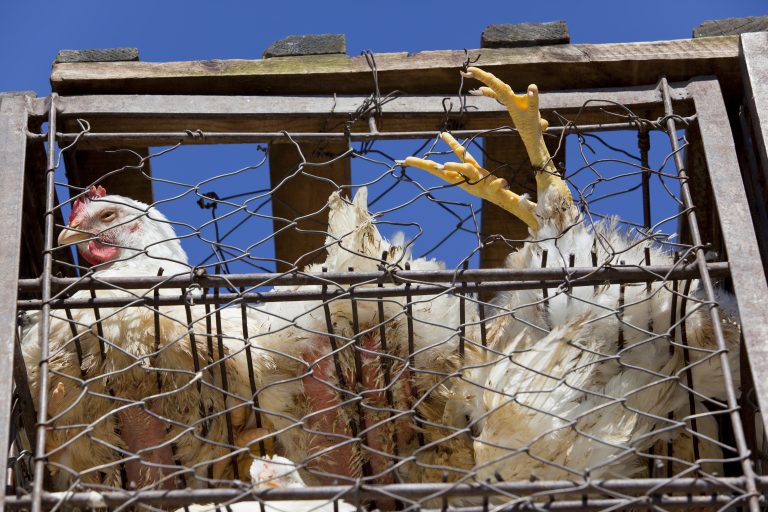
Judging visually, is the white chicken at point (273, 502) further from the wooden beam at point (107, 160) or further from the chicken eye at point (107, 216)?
the chicken eye at point (107, 216)

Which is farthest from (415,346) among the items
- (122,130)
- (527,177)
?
(122,130)

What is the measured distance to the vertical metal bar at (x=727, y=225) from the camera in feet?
6.50

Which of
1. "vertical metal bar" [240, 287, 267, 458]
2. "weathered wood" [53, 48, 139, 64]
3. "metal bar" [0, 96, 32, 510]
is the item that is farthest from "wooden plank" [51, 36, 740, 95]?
"vertical metal bar" [240, 287, 267, 458]

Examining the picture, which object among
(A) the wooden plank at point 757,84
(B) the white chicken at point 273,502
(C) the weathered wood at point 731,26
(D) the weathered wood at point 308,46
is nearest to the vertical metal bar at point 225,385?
(B) the white chicken at point 273,502

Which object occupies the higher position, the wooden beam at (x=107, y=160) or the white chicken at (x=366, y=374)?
the wooden beam at (x=107, y=160)

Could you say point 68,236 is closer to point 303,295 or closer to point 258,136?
point 258,136

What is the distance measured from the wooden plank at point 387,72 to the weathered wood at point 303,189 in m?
0.23

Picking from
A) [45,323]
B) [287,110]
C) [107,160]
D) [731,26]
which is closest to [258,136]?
[287,110]

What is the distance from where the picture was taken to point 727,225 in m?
2.27

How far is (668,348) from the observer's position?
2475mm

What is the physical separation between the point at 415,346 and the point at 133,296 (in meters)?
0.65

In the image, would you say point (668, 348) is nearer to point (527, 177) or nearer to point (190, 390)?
point (527, 177)

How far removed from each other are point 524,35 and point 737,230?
0.90 metres

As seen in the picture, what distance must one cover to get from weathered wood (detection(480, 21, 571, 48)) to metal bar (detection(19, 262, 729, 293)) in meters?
0.87
